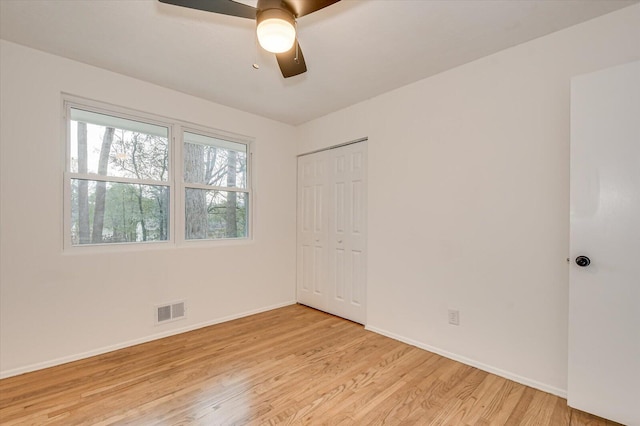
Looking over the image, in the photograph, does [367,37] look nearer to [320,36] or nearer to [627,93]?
[320,36]

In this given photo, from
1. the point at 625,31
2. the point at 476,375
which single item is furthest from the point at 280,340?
the point at 625,31

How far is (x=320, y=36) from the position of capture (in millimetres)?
2107

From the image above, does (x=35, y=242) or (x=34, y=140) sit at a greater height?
(x=34, y=140)

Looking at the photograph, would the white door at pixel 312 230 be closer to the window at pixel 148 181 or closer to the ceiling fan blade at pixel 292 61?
the window at pixel 148 181

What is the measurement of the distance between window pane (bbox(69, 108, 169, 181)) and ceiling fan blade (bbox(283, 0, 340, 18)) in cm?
221

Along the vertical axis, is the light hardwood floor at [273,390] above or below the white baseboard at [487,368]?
below

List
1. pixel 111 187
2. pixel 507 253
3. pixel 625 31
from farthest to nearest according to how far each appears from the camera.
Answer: pixel 111 187 < pixel 507 253 < pixel 625 31

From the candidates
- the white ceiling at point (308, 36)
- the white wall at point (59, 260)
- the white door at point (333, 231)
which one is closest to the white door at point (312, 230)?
the white door at point (333, 231)

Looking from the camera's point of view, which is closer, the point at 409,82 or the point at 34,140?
the point at 34,140

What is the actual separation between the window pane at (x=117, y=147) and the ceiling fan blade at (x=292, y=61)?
1.80 metres

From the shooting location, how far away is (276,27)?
1.48m

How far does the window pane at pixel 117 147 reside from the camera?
261cm

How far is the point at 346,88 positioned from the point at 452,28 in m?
1.13

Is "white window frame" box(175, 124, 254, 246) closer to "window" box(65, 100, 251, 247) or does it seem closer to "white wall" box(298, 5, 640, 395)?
"window" box(65, 100, 251, 247)
